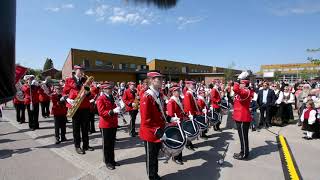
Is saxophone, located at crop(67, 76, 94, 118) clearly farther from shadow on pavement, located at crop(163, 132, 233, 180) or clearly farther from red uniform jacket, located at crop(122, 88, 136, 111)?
shadow on pavement, located at crop(163, 132, 233, 180)

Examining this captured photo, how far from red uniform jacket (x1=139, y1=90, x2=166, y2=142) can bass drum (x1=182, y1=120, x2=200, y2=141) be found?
1.45 meters

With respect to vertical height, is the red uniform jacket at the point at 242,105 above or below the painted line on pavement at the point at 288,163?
above

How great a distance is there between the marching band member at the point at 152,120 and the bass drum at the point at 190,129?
1.34 meters

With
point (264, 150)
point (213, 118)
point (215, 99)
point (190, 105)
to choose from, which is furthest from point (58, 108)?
point (264, 150)

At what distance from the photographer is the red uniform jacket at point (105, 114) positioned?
5232 mm

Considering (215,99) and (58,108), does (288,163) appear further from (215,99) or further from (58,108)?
(58,108)

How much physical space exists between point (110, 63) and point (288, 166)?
3370cm

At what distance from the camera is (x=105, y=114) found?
17.1 ft

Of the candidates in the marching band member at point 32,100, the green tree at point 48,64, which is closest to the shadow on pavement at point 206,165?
the marching band member at point 32,100

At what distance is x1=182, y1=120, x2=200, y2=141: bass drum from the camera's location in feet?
18.2

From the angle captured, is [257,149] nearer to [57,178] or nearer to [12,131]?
[57,178]

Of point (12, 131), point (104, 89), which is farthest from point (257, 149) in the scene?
point (12, 131)

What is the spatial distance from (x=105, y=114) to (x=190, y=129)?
1901mm

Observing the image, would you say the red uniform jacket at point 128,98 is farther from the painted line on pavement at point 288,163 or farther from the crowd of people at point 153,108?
the painted line on pavement at point 288,163
